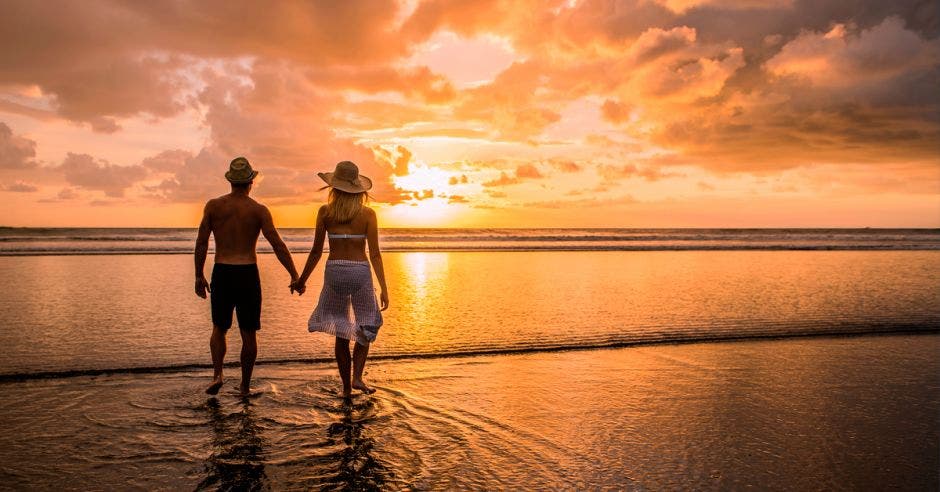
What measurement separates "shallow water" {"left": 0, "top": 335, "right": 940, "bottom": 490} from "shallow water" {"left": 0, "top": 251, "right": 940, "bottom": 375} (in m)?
1.10

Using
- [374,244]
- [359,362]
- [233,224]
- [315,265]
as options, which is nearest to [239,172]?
[233,224]

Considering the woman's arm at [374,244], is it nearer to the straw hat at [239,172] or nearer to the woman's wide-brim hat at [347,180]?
the woman's wide-brim hat at [347,180]

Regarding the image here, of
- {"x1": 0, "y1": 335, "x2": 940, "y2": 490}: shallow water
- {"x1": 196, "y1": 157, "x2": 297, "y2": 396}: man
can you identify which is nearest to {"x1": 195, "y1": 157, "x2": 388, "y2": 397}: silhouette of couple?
{"x1": 196, "y1": 157, "x2": 297, "y2": 396}: man

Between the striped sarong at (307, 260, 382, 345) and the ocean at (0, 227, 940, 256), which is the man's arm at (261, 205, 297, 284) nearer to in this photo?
the striped sarong at (307, 260, 382, 345)

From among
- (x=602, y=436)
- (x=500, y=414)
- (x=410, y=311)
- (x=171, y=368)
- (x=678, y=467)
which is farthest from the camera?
(x=410, y=311)

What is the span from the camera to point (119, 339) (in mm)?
7684

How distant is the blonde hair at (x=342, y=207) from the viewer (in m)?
5.47

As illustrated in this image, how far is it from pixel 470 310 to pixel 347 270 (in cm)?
498

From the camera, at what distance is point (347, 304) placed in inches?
223

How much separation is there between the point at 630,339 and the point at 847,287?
888 cm

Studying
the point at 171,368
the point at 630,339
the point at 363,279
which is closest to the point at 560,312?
the point at 630,339

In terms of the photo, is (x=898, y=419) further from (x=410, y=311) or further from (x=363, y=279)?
(x=410, y=311)

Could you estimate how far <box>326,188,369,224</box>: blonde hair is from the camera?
5469mm

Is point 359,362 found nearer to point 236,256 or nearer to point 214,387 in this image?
point 214,387
